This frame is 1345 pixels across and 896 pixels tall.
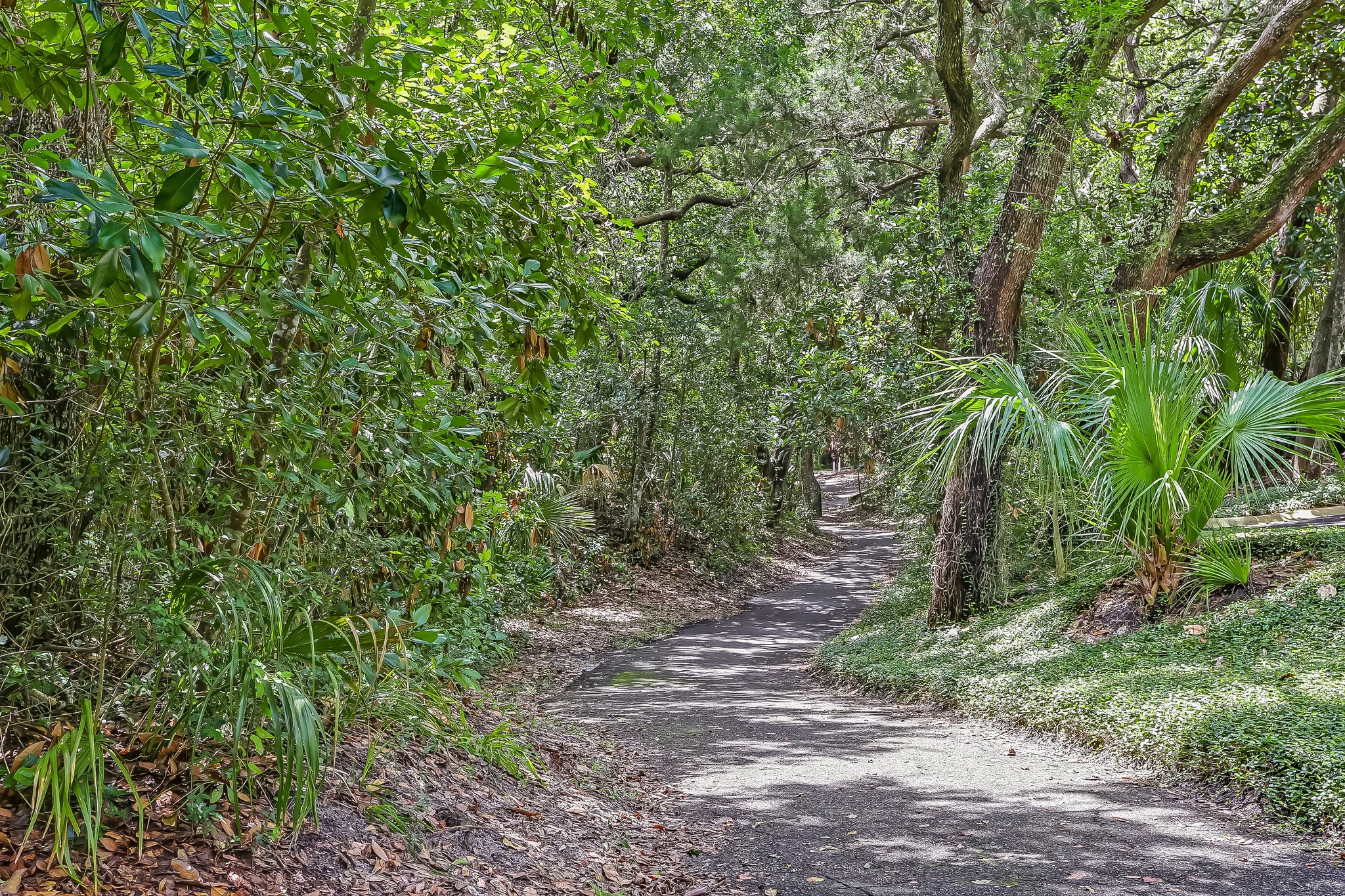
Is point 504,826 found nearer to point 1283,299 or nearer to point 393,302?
point 393,302

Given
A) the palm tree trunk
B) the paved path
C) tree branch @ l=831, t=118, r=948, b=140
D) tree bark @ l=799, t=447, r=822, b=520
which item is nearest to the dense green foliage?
the palm tree trunk

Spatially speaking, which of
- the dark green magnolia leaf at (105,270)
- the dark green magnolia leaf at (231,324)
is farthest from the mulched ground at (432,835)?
the dark green magnolia leaf at (105,270)

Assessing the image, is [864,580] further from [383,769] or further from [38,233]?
[38,233]

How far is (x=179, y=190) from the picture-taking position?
1840mm

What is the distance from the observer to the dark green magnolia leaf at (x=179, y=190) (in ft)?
6.00

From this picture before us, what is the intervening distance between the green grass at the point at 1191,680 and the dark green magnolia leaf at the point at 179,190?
16.6 ft

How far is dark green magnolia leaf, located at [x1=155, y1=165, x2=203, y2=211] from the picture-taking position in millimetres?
1828

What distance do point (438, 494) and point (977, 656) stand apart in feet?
19.8

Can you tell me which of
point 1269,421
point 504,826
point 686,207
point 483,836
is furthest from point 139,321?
point 686,207

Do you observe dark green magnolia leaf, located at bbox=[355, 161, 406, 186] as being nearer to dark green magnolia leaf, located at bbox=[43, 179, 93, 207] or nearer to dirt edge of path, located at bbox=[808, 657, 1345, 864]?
dark green magnolia leaf, located at bbox=[43, 179, 93, 207]

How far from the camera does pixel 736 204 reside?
48.8 feet

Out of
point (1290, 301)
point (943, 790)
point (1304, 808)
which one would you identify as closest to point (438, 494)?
point (943, 790)

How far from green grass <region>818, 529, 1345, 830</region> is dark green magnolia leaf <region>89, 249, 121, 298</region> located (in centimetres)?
511

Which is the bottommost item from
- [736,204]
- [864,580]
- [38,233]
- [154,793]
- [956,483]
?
[864,580]
